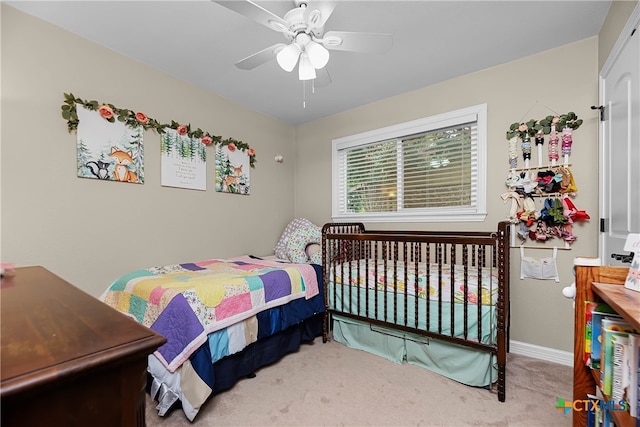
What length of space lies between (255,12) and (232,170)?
1924 mm

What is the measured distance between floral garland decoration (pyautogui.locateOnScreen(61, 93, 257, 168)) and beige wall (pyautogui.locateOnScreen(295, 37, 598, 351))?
1.91 metres

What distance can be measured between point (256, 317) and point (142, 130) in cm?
180

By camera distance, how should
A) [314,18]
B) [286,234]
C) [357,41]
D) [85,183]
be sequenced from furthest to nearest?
1. [286,234]
2. [85,183]
3. [357,41]
4. [314,18]

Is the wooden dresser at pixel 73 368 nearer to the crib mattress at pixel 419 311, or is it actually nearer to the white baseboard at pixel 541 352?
the crib mattress at pixel 419 311

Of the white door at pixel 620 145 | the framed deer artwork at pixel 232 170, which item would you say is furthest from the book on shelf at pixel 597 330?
the framed deer artwork at pixel 232 170

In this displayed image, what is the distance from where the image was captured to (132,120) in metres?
2.30

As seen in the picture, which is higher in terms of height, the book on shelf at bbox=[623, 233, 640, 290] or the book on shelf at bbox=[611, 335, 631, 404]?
the book on shelf at bbox=[623, 233, 640, 290]

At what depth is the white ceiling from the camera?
5.79 ft

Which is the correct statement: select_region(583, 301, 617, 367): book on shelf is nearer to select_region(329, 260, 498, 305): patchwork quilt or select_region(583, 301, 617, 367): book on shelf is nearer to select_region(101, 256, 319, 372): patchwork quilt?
select_region(329, 260, 498, 305): patchwork quilt

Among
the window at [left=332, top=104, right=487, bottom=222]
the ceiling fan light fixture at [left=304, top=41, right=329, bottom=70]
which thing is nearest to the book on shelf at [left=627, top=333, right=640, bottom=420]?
the ceiling fan light fixture at [left=304, top=41, right=329, bottom=70]

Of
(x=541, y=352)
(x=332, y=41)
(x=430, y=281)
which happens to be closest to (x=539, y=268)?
(x=541, y=352)

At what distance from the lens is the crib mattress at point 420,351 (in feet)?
5.99

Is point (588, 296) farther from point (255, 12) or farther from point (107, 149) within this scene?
point (107, 149)

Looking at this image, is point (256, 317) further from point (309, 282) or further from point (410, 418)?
point (410, 418)
